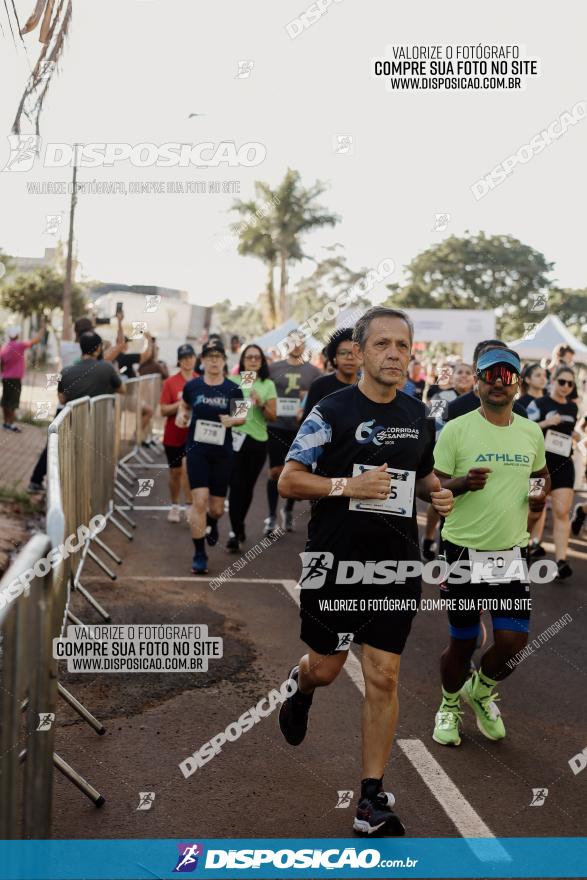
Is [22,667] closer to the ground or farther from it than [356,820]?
farther from it

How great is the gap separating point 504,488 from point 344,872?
83.1 inches

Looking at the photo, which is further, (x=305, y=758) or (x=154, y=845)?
(x=305, y=758)

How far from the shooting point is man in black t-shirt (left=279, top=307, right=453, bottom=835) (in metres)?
4.19

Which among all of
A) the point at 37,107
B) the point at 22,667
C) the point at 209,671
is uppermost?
the point at 37,107

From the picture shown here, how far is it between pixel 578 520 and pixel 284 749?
8.05 meters

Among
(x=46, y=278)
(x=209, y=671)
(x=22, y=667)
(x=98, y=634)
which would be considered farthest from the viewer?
(x=46, y=278)

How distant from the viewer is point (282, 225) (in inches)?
2429

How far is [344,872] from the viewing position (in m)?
3.86

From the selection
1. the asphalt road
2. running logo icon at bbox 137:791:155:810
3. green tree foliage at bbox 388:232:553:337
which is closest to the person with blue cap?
the asphalt road

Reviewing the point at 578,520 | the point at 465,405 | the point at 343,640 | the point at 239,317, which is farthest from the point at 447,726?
the point at 239,317

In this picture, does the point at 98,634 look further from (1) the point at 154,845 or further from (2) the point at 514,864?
(2) the point at 514,864

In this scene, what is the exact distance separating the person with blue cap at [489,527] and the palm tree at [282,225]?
182ft

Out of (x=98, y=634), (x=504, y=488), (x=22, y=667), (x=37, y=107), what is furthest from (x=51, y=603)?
(x=37, y=107)

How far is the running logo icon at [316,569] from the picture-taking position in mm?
4273
